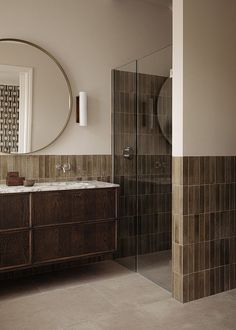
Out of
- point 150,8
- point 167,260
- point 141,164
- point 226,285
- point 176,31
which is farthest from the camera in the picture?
point 150,8

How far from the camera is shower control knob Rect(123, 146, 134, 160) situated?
3.33m

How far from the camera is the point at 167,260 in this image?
9.95 feet

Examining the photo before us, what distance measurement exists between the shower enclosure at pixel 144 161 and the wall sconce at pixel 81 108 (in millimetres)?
375

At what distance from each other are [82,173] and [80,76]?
3.12 feet

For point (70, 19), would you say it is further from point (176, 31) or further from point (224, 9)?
point (224, 9)

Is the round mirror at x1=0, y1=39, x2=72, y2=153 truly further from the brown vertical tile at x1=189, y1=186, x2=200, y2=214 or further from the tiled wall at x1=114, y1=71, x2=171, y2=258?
the brown vertical tile at x1=189, y1=186, x2=200, y2=214

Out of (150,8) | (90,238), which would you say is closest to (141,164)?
(90,238)

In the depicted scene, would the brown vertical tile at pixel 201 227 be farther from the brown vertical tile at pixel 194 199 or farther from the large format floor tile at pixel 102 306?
the large format floor tile at pixel 102 306

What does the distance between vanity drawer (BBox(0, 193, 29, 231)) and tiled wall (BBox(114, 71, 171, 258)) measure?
1.12m

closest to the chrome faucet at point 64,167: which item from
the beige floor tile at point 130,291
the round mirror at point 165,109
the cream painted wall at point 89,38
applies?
the cream painted wall at point 89,38

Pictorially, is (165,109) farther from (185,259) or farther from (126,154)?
(185,259)

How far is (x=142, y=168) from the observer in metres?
3.23

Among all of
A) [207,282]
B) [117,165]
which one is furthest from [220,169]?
[117,165]

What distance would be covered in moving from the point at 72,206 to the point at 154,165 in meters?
0.85
